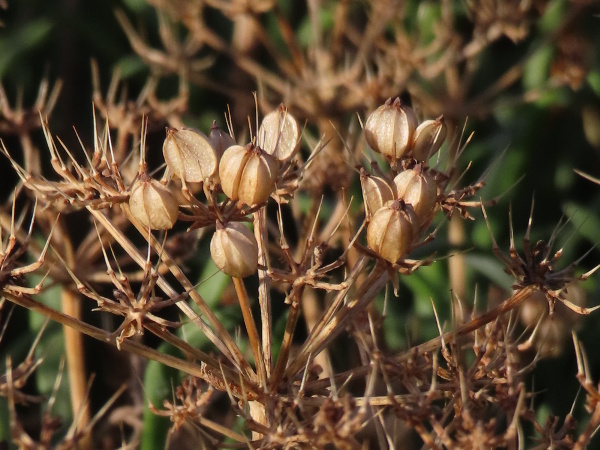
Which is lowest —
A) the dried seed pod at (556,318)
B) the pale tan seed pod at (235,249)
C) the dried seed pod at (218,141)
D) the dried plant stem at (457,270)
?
the dried plant stem at (457,270)

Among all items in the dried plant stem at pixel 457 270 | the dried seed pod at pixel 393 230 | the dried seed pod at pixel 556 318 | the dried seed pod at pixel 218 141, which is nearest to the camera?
the dried seed pod at pixel 393 230

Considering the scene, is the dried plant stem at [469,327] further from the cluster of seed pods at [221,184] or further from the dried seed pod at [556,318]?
the dried seed pod at [556,318]

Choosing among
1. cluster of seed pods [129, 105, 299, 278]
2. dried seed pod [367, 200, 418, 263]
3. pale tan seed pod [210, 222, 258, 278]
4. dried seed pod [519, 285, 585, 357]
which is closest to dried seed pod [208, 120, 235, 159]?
cluster of seed pods [129, 105, 299, 278]

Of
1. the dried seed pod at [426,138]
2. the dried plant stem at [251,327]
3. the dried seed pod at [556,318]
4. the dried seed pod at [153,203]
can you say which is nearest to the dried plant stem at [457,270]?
the dried seed pod at [556,318]

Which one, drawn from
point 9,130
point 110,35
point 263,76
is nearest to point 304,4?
point 110,35

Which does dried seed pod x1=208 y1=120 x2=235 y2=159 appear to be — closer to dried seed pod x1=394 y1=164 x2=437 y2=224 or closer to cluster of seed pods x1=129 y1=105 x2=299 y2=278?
cluster of seed pods x1=129 y1=105 x2=299 y2=278

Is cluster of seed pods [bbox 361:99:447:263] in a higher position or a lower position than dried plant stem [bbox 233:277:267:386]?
higher
